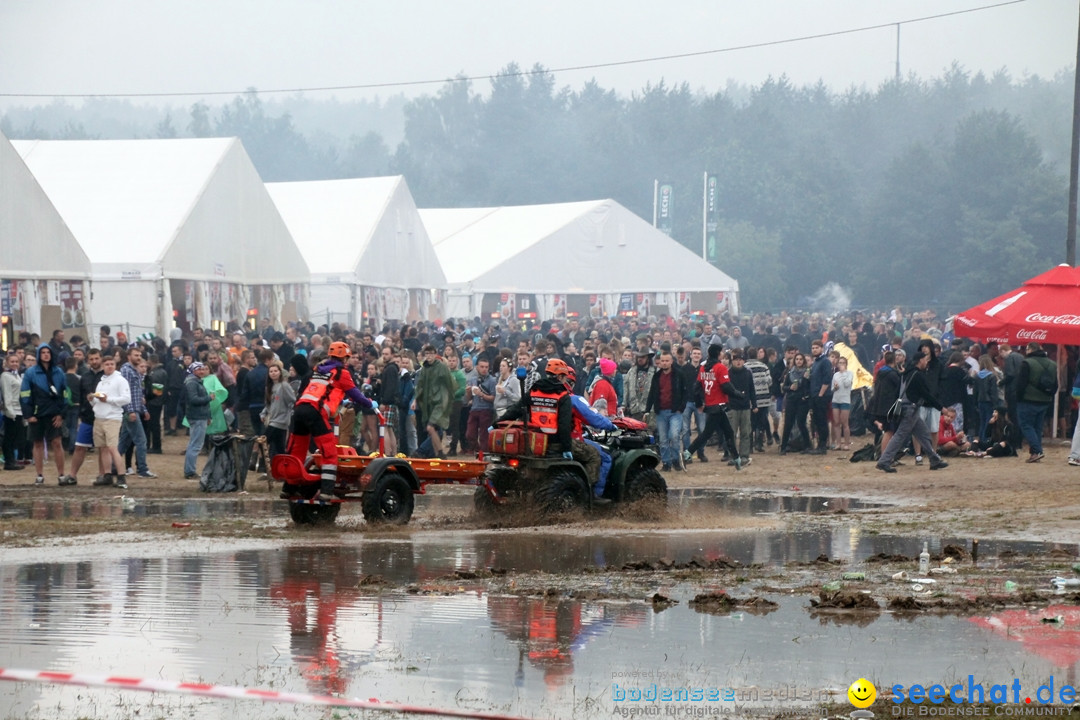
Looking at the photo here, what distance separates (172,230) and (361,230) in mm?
11598

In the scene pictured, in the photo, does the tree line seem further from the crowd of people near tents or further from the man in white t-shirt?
the man in white t-shirt

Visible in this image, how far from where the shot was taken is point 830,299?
9075 centimetres

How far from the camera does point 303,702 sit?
643 cm

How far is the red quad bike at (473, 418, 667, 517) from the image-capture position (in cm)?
1460

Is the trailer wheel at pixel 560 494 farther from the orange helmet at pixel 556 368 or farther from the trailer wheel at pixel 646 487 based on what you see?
the orange helmet at pixel 556 368

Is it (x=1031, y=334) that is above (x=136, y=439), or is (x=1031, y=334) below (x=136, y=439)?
above

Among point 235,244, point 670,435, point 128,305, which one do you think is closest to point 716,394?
point 670,435

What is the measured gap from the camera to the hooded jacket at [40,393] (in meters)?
19.0

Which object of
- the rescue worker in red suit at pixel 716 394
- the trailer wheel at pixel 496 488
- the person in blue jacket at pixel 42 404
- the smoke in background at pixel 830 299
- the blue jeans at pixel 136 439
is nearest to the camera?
the trailer wheel at pixel 496 488

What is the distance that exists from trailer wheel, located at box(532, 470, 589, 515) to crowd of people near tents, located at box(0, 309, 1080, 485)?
4.51 metres

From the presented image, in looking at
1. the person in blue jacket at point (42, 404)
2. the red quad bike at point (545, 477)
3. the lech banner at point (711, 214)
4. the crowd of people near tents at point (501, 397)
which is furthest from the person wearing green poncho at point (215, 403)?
the lech banner at point (711, 214)

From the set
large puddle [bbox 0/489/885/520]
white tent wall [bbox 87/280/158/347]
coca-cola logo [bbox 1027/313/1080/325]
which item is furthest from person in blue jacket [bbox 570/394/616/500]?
white tent wall [bbox 87/280/158/347]

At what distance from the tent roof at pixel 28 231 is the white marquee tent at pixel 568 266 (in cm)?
2219

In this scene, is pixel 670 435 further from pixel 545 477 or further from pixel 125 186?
pixel 125 186
